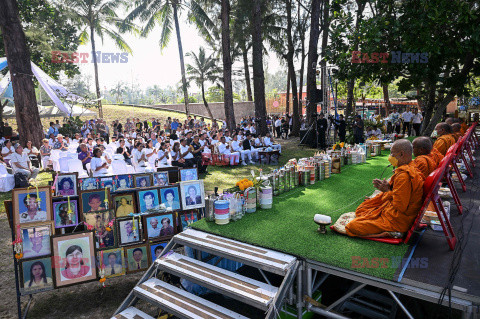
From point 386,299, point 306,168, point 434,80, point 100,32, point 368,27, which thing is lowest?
point 386,299

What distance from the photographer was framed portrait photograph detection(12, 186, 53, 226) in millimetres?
4137

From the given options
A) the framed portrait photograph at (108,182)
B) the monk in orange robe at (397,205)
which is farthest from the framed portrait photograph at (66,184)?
the monk in orange robe at (397,205)

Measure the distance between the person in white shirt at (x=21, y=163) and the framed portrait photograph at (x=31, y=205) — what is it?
7419 mm

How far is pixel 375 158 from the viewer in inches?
397

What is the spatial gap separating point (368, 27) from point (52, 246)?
332 inches

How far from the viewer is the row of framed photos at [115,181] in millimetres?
5293

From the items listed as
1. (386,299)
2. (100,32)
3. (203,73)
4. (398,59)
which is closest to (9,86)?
(100,32)

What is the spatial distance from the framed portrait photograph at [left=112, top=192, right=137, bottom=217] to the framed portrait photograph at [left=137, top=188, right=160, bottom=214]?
10 centimetres

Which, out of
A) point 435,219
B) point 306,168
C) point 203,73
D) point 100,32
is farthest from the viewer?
point 203,73

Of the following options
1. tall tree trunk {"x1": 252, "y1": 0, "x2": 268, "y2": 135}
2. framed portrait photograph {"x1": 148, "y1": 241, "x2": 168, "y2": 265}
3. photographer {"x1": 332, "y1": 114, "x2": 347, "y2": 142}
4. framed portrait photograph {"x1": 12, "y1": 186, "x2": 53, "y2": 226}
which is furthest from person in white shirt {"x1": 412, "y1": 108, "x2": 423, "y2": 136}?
framed portrait photograph {"x1": 12, "y1": 186, "x2": 53, "y2": 226}

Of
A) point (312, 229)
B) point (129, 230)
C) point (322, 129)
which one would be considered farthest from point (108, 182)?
point (322, 129)

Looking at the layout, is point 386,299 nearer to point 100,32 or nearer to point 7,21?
point 7,21

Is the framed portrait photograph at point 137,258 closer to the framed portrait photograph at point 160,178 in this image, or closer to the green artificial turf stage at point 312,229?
the green artificial turf stage at point 312,229

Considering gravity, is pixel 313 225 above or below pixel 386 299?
above
